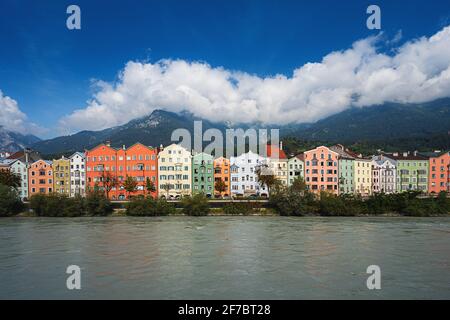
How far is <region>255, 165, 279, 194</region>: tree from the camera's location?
57681 mm

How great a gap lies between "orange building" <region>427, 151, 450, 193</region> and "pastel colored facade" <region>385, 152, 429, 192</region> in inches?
34.7

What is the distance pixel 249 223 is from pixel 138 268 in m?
22.8

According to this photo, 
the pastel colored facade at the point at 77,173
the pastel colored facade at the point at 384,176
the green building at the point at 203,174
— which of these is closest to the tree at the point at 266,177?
the green building at the point at 203,174

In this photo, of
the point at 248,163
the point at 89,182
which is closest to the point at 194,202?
the point at 248,163

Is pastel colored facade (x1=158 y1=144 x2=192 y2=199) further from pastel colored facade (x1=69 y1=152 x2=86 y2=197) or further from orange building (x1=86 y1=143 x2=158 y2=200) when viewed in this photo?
pastel colored facade (x1=69 y1=152 x2=86 y2=197)

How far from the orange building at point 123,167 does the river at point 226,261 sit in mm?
24707

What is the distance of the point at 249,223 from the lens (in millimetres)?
42500

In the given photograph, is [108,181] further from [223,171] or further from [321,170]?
[321,170]

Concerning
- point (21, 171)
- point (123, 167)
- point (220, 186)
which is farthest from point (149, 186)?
point (21, 171)

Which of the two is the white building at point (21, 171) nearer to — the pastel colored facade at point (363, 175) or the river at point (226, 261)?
the river at point (226, 261)

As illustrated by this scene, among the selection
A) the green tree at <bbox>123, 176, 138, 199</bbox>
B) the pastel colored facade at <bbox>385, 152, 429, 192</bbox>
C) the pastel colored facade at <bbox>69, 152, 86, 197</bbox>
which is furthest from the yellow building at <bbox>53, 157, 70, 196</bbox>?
the pastel colored facade at <bbox>385, 152, 429, 192</bbox>

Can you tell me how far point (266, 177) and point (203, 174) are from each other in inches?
497
